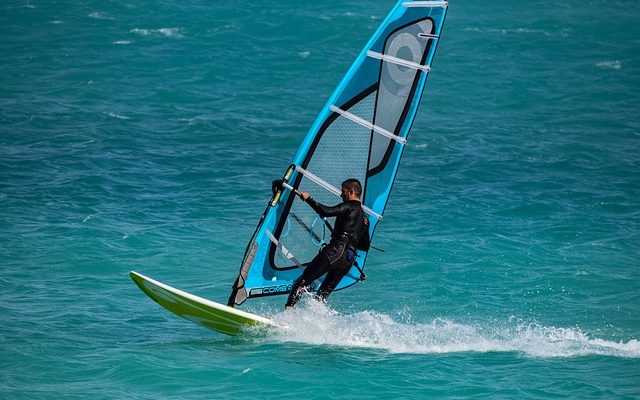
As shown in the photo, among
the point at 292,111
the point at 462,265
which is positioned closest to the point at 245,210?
the point at 462,265

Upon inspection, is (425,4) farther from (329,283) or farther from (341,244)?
(329,283)

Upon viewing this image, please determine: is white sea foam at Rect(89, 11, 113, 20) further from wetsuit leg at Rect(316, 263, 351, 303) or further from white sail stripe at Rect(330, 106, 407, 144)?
wetsuit leg at Rect(316, 263, 351, 303)

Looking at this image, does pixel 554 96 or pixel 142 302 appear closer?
pixel 142 302

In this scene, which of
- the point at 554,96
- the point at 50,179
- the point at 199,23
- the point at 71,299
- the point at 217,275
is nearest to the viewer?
the point at 71,299

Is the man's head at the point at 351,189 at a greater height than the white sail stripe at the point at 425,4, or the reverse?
the white sail stripe at the point at 425,4

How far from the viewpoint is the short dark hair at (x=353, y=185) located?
380 inches

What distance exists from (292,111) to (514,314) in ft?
39.6

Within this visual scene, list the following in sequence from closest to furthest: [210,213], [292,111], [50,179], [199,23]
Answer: [210,213], [50,179], [292,111], [199,23]

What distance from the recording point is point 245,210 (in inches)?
635

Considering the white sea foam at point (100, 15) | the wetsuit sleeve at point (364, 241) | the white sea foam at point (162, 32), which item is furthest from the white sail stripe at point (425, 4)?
the white sea foam at point (100, 15)

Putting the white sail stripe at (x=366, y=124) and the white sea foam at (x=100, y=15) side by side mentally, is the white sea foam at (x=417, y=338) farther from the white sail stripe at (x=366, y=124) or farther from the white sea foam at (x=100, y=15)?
the white sea foam at (x=100, y=15)

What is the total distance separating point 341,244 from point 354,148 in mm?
1051

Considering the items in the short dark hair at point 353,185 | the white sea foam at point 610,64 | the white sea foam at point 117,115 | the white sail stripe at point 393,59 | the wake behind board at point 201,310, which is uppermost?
the white sail stripe at point 393,59

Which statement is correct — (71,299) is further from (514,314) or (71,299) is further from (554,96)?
(554,96)
